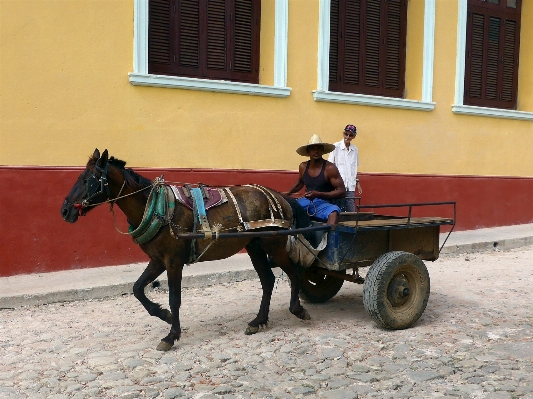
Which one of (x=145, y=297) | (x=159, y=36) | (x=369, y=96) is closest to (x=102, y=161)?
(x=145, y=297)

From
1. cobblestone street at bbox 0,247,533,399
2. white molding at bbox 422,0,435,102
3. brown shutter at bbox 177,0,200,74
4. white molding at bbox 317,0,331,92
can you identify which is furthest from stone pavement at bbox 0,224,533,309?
white molding at bbox 422,0,435,102

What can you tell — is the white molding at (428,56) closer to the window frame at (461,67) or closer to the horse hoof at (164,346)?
the window frame at (461,67)

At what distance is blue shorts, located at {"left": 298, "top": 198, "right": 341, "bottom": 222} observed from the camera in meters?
5.80

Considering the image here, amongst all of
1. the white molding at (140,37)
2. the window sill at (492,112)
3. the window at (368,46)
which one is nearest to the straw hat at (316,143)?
the white molding at (140,37)

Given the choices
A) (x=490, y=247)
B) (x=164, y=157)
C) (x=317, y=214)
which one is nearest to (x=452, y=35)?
(x=490, y=247)

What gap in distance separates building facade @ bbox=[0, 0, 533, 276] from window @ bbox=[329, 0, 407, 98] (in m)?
0.02

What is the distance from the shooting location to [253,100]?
9047 mm

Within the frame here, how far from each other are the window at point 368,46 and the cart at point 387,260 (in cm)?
467

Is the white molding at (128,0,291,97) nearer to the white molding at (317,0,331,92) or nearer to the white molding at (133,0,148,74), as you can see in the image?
the white molding at (133,0,148,74)

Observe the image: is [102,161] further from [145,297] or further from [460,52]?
[460,52]

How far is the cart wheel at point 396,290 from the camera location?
5.45 meters

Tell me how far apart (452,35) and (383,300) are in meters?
7.16

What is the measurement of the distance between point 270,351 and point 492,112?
8.32 meters

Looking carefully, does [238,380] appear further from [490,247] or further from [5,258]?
[490,247]
